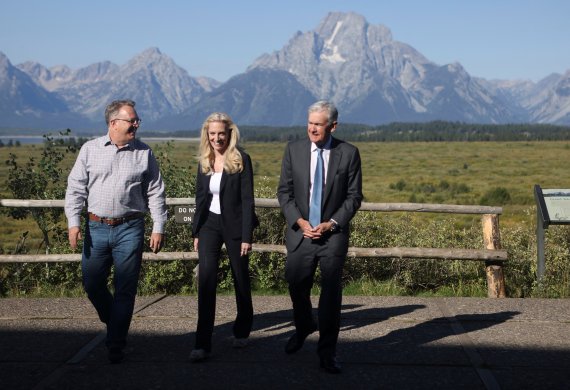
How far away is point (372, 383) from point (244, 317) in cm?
114

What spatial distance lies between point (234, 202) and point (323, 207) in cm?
61

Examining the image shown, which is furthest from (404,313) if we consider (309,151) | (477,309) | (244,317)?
(309,151)

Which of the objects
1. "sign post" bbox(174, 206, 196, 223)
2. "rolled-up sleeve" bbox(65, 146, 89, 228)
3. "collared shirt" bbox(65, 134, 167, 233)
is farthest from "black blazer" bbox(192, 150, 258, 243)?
"sign post" bbox(174, 206, 196, 223)

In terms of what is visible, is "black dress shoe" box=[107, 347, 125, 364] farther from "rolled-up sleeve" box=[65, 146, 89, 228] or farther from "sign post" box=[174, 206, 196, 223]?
"sign post" box=[174, 206, 196, 223]

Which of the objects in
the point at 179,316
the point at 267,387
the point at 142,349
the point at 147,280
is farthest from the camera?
the point at 147,280

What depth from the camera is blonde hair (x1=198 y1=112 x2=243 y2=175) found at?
203 inches

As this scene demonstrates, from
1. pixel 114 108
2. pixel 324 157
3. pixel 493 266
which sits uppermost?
pixel 114 108

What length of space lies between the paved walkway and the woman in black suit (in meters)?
0.42

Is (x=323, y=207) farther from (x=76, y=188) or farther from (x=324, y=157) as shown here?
(x=76, y=188)

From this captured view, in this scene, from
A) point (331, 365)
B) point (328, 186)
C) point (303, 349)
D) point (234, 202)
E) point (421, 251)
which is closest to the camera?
point (331, 365)

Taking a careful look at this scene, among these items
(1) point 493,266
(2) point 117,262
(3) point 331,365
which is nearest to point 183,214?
(2) point 117,262

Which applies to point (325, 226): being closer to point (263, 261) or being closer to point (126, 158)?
point (126, 158)

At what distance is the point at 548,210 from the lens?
7.67 meters

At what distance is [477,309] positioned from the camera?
22.7ft
